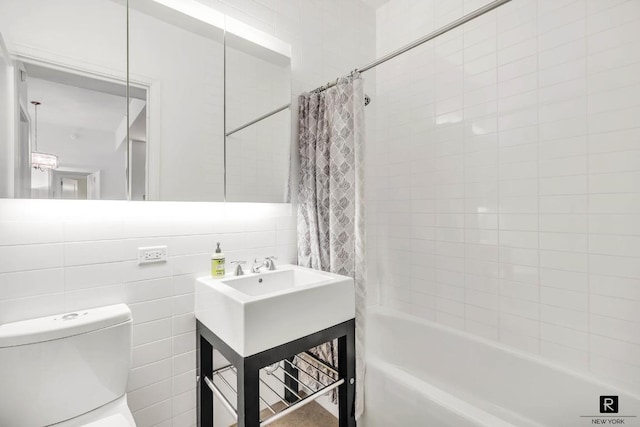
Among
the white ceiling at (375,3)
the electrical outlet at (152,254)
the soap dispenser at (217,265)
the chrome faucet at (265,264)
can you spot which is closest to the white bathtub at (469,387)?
the chrome faucet at (265,264)

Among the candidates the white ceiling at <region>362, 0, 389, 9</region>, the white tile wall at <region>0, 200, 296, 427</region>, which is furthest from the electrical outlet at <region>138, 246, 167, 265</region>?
the white ceiling at <region>362, 0, 389, 9</region>

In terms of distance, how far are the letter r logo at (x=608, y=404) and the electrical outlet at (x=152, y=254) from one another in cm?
214

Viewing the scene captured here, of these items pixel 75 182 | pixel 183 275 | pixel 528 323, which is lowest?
pixel 528 323

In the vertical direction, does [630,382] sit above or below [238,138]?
below

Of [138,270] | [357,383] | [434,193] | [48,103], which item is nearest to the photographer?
[48,103]

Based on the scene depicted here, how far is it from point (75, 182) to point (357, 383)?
156cm

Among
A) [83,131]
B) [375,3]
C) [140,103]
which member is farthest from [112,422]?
[375,3]

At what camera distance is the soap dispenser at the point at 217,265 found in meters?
1.44

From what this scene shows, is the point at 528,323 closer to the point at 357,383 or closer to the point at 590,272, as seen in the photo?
the point at 590,272

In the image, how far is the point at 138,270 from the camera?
4.25ft

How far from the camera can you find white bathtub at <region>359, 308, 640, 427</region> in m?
1.27

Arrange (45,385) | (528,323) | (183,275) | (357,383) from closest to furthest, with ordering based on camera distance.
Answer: (45,385), (183,275), (357,383), (528,323)

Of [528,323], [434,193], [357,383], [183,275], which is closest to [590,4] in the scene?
[434,193]

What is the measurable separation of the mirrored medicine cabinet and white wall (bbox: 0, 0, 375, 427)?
0.04m
